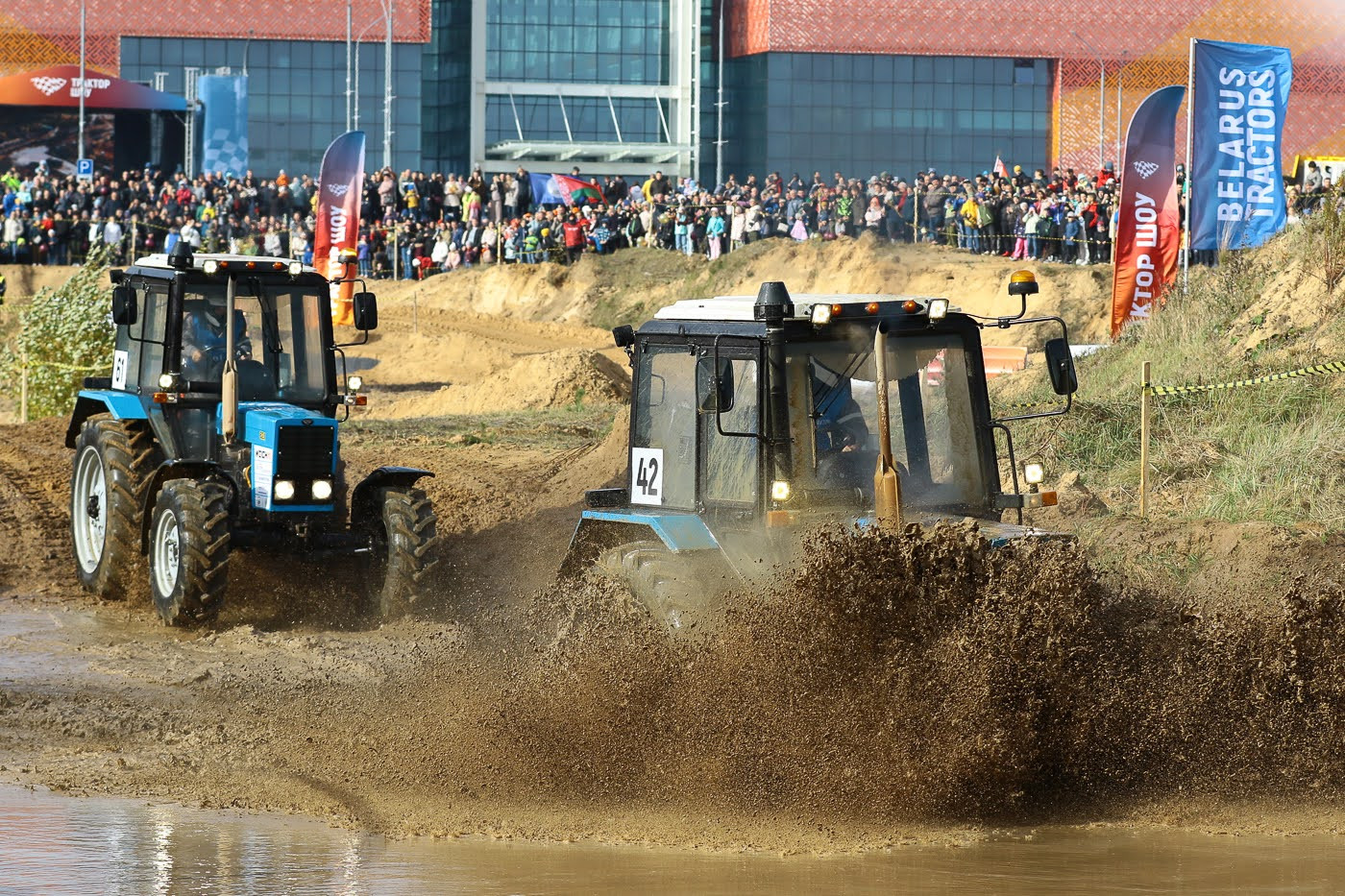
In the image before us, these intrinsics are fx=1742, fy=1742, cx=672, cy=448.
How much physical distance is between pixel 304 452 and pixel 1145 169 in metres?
12.0

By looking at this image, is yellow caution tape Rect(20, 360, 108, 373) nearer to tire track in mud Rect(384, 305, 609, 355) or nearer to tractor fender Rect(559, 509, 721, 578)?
tire track in mud Rect(384, 305, 609, 355)

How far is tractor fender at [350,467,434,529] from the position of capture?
474 inches

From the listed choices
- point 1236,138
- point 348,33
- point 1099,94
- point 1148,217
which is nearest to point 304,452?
point 1236,138

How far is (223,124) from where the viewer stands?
2084 inches

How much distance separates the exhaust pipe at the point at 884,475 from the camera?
734 cm

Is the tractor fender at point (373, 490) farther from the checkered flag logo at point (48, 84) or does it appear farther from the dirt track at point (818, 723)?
the checkered flag logo at point (48, 84)

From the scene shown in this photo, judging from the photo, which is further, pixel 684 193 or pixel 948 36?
pixel 948 36

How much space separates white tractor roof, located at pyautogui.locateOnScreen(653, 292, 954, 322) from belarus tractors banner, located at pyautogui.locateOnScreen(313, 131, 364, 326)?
68.9ft

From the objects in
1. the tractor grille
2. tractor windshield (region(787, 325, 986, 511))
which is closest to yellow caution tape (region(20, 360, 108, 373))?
the tractor grille

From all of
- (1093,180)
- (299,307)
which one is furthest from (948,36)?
(299,307)

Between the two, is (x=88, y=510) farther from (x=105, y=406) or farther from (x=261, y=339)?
(x=261, y=339)

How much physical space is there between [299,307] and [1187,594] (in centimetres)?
718

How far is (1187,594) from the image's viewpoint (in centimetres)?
772

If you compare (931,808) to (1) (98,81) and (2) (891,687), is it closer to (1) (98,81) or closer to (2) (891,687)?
(2) (891,687)
